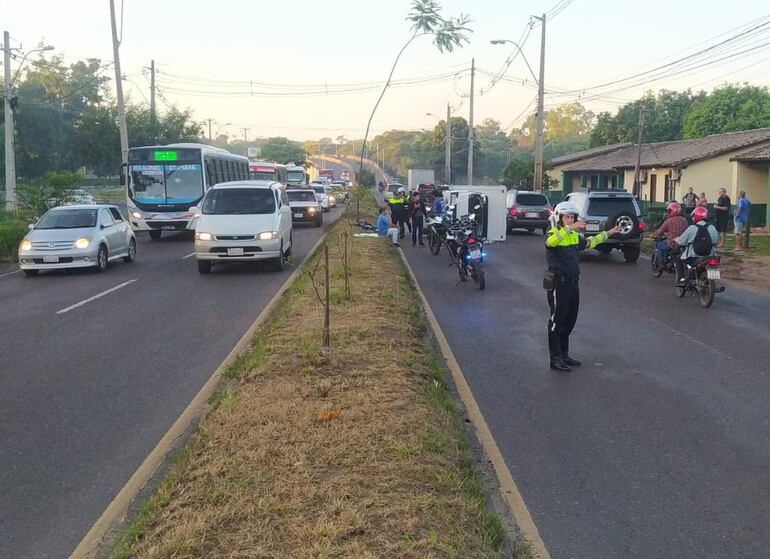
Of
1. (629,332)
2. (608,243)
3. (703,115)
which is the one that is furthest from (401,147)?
(629,332)

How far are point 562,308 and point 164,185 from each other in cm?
1899

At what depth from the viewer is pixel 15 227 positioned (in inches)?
786

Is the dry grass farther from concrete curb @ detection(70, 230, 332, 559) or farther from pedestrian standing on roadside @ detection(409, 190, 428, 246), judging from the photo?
pedestrian standing on roadside @ detection(409, 190, 428, 246)

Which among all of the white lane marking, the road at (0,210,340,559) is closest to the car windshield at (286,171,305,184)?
the road at (0,210,340,559)

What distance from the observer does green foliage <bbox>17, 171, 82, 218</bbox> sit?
2284 centimetres

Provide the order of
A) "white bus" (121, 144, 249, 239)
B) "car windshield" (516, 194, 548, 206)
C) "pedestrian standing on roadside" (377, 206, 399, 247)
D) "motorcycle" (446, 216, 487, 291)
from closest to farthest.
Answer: "motorcycle" (446, 216, 487, 291) → "pedestrian standing on roadside" (377, 206, 399, 247) → "white bus" (121, 144, 249, 239) → "car windshield" (516, 194, 548, 206)

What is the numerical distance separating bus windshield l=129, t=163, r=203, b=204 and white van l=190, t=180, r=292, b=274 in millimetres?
7515

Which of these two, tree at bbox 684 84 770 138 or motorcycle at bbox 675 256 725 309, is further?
tree at bbox 684 84 770 138

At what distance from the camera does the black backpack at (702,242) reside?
490 inches

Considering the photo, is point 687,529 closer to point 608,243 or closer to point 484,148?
point 608,243

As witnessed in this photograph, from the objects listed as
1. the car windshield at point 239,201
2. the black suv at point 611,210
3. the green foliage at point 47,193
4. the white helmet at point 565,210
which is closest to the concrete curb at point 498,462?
the white helmet at point 565,210

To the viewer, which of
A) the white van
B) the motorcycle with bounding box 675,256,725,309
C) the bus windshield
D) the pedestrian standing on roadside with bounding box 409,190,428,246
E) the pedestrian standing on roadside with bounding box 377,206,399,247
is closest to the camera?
the motorcycle with bounding box 675,256,725,309

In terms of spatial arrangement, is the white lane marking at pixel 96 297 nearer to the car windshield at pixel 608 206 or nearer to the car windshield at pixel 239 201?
the car windshield at pixel 239 201

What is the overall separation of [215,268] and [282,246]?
179cm
